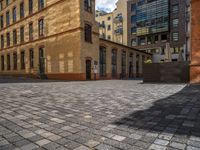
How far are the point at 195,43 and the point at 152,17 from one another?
3628cm

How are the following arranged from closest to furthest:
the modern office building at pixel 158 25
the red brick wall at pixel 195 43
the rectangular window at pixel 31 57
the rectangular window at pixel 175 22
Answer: the red brick wall at pixel 195 43 → the rectangular window at pixel 31 57 → the modern office building at pixel 158 25 → the rectangular window at pixel 175 22

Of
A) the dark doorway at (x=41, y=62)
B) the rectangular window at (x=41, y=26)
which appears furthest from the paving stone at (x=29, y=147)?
the rectangular window at (x=41, y=26)

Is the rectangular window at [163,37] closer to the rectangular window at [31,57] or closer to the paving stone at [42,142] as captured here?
the rectangular window at [31,57]

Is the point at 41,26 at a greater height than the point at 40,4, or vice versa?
the point at 40,4

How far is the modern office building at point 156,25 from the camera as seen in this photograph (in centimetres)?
4238

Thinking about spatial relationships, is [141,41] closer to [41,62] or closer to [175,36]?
[175,36]

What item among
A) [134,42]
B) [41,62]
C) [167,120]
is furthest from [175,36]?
[167,120]

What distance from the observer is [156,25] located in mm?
45219

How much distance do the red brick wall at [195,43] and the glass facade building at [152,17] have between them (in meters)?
33.7

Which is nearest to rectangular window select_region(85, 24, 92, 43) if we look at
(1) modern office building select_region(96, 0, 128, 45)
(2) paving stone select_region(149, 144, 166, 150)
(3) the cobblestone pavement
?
(3) the cobblestone pavement

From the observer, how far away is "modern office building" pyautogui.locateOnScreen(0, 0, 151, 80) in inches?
779

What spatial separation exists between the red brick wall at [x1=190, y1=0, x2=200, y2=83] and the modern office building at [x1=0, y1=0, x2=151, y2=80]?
1090 cm

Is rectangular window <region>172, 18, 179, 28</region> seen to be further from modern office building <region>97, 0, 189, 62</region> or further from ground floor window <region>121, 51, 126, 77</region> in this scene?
ground floor window <region>121, 51, 126, 77</region>

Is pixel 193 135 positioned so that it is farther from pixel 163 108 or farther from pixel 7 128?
pixel 7 128
